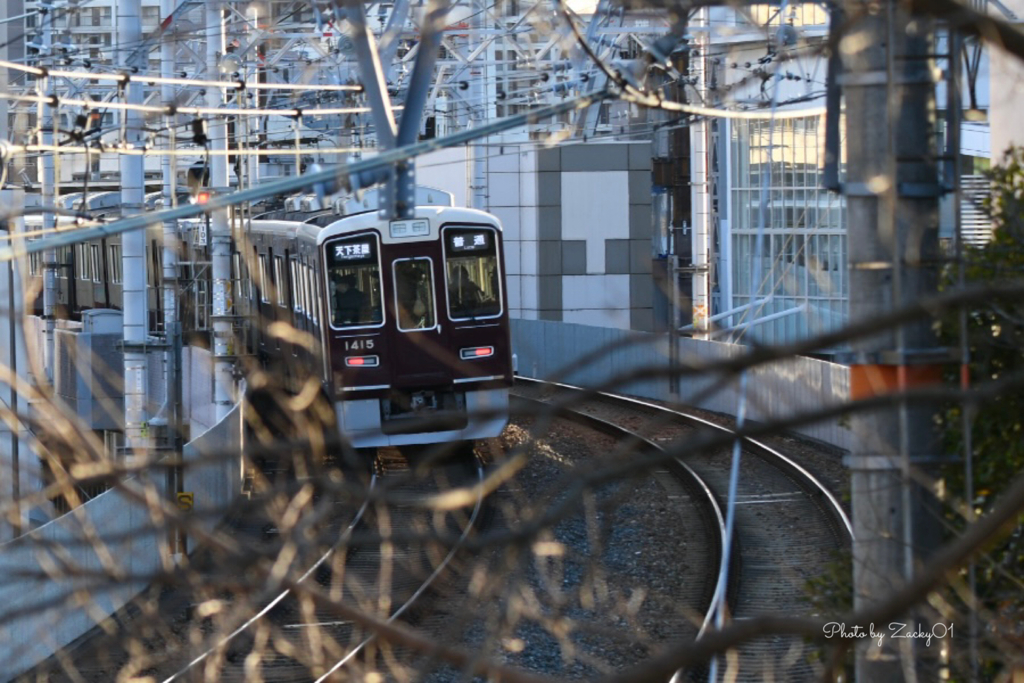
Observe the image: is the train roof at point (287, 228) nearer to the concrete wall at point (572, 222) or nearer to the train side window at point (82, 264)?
the train side window at point (82, 264)

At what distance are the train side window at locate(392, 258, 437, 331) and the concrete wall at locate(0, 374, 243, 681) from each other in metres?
1.84

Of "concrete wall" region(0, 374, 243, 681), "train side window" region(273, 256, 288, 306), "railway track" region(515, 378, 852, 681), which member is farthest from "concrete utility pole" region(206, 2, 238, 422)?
"railway track" region(515, 378, 852, 681)

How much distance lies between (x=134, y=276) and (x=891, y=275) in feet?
27.6

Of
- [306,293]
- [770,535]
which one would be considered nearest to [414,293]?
[306,293]

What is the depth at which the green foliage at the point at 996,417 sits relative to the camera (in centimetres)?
447

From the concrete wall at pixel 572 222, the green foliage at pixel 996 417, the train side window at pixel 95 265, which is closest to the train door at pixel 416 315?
the green foliage at pixel 996 417

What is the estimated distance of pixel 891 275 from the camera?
3.80m

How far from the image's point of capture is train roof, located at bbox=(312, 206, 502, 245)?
13.3m

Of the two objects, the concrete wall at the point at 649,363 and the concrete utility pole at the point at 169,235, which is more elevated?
the concrete utility pole at the point at 169,235

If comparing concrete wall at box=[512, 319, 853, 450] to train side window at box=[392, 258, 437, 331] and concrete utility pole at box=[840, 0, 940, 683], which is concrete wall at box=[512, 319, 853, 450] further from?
concrete utility pole at box=[840, 0, 940, 683]

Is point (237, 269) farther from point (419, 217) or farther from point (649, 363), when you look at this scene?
point (649, 363)

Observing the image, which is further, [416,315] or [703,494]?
[416,315]

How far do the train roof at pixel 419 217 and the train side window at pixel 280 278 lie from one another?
287 centimetres

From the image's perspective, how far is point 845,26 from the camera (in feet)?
7.03
